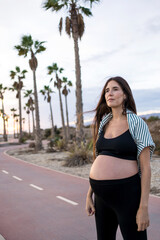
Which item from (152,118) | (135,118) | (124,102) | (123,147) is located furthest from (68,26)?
(152,118)

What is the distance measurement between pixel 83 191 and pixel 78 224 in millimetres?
3163

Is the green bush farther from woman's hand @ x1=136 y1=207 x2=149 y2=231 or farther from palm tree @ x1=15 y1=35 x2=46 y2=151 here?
woman's hand @ x1=136 y1=207 x2=149 y2=231

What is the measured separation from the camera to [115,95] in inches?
98.0

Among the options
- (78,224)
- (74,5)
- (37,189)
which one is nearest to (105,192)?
(78,224)

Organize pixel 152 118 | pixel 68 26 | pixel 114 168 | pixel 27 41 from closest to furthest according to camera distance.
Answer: pixel 114 168, pixel 68 26, pixel 27 41, pixel 152 118

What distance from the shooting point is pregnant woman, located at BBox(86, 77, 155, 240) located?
2.19 meters

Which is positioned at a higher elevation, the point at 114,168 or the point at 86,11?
the point at 86,11

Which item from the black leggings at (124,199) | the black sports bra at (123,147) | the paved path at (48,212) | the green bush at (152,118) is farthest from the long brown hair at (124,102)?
the green bush at (152,118)

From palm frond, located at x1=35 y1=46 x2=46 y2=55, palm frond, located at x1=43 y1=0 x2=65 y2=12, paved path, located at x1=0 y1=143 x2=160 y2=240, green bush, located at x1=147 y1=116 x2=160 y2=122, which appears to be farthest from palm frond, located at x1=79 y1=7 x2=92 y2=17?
green bush, located at x1=147 y1=116 x2=160 y2=122

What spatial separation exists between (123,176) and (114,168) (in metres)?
0.09

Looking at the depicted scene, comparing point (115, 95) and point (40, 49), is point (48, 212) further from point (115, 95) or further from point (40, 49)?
point (40, 49)

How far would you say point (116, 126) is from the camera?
7.95 feet

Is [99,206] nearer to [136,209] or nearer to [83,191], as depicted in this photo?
[136,209]

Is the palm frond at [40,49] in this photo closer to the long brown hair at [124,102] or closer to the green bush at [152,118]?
the green bush at [152,118]
